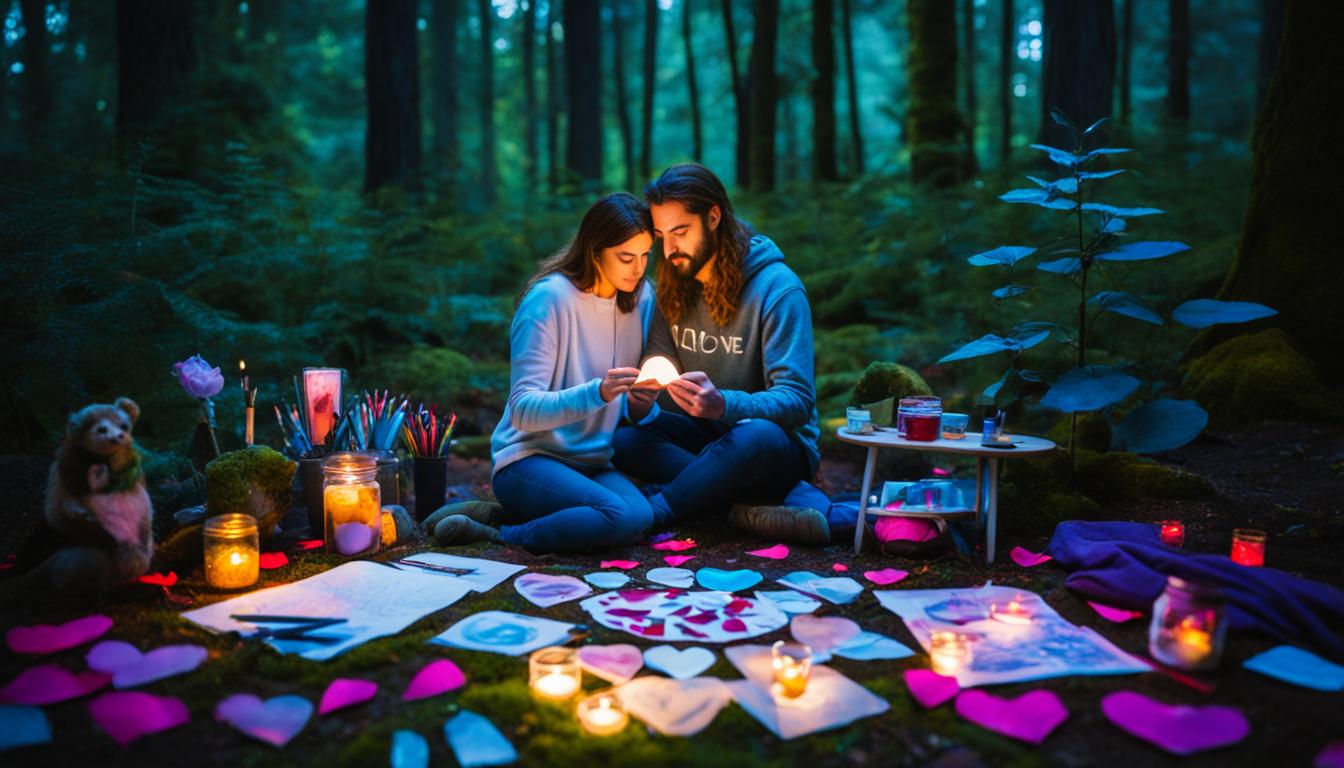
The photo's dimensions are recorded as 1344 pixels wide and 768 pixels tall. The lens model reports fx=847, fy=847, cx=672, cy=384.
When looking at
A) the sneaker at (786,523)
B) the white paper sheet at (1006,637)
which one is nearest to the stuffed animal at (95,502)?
the sneaker at (786,523)

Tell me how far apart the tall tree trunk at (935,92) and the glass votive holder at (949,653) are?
723cm

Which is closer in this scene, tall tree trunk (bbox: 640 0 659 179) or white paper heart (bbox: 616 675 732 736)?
white paper heart (bbox: 616 675 732 736)

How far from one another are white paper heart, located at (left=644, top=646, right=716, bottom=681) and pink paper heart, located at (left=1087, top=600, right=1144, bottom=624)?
45.2 inches

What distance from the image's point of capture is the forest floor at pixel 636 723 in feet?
5.61

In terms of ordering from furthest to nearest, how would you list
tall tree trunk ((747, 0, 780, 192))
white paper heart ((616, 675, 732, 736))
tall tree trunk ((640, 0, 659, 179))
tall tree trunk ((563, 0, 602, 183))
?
tall tree trunk ((640, 0, 659, 179)) → tall tree trunk ((563, 0, 602, 183)) → tall tree trunk ((747, 0, 780, 192)) → white paper heart ((616, 675, 732, 736))

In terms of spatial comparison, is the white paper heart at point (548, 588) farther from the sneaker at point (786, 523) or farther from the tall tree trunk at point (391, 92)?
the tall tree trunk at point (391, 92)

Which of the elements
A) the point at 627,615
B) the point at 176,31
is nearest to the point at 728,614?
the point at 627,615

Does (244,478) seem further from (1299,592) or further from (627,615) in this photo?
(1299,592)

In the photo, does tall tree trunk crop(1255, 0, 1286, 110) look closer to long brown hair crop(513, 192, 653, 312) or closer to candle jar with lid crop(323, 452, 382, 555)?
long brown hair crop(513, 192, 653, 312)

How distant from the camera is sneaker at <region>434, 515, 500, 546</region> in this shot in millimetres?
3283

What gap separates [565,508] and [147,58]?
5.94 metres

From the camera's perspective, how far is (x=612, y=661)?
212cm

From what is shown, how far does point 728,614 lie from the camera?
250cm

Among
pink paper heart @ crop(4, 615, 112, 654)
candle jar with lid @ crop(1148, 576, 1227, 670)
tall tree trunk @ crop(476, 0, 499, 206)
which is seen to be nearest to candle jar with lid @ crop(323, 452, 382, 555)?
pink paper heart @ crop(4, 615, 112, 654)
